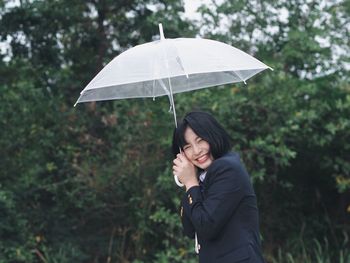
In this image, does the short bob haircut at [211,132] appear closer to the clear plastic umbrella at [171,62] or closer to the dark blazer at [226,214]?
the dark blazer at [226,214]

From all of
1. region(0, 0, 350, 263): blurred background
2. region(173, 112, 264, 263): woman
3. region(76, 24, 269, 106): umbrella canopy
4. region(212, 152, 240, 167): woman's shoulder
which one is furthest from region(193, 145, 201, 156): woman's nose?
region(0, 0, 350, 263): blurred background

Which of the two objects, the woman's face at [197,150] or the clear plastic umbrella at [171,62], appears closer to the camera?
the woman's face at [197,150]

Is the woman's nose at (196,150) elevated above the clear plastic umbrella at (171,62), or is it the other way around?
the clear plastic umbrella at (171,62)

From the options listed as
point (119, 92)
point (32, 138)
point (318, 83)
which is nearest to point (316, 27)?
point (318, 83)

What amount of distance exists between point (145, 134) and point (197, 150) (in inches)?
159

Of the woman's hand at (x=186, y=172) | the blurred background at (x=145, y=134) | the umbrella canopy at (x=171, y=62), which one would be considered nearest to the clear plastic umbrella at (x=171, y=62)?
the umbrella canopy at (x=171, y=62)

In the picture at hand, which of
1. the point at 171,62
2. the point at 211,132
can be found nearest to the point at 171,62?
the point at 171,62

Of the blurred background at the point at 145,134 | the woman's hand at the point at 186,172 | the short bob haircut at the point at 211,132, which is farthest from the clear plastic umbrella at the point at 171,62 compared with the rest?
the blurred background at the point at 145,134

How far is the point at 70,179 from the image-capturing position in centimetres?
804

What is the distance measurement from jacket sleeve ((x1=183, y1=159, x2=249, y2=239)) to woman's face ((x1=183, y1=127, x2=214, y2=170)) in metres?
0.11

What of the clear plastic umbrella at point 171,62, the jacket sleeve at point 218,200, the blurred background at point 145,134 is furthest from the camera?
the blurred background at point 145,134

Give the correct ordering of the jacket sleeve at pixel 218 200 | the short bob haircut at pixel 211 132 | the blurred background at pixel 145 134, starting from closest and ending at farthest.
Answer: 1. the jacket sleeve at pixel 218 200
2. the short bob haircut at pixel 211 132
3. the blurred background at pixel 145 134

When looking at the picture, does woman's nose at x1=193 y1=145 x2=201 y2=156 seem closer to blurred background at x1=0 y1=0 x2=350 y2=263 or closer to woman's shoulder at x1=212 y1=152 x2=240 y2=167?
woman's shoulder at x1=212 y1=152 x2=240 y2=167

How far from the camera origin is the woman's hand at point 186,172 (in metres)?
3.52
